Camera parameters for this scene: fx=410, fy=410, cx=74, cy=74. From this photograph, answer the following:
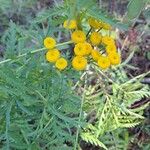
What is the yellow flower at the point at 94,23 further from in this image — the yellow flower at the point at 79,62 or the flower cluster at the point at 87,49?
the yellow flower at the point at 79,62

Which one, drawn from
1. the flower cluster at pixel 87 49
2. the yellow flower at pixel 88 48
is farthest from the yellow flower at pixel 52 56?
the yellow flower at pixel 88 48

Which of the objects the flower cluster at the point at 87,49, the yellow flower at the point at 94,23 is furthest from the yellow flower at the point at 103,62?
the yellow flower at the point at 94,23

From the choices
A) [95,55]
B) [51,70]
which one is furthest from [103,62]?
[51,70]

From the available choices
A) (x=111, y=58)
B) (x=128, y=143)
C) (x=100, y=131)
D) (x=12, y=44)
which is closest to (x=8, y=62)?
(x=12, y=44)

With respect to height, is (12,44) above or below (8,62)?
above

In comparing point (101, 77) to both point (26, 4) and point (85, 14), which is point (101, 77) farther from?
point (85, 14)

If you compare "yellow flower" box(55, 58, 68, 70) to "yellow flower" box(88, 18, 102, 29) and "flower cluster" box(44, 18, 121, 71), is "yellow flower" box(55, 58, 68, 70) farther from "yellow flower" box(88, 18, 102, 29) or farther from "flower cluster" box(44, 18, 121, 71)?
"yellow flower" box(88, 18, 102, 29)

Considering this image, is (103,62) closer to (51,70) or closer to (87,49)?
(87,49)

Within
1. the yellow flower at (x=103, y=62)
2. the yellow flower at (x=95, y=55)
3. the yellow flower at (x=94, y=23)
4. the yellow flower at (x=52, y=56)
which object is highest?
the yellow flower at (x=94, y=23)

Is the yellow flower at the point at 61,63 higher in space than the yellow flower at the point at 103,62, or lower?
higher

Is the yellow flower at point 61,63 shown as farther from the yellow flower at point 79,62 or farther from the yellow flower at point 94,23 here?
the yellow flower at point 94,23
